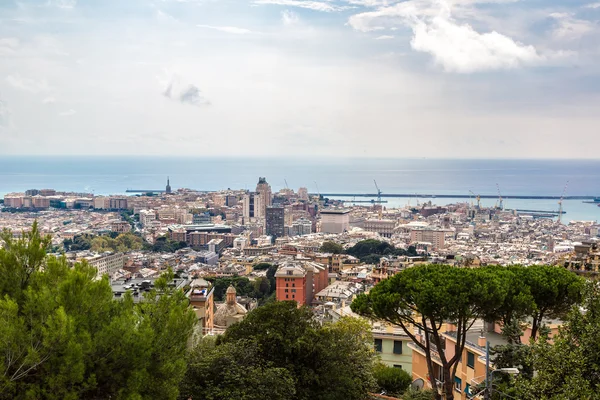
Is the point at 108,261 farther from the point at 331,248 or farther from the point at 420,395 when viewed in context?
the point at 420,395

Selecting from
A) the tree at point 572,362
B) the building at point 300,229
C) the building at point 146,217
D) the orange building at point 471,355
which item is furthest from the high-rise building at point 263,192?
the tree at point 572,362

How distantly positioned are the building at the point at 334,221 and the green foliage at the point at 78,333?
6006 cm

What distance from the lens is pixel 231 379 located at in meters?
7.36

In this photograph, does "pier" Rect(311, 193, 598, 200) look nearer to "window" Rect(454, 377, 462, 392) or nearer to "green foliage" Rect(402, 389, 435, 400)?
"window" Rect(454, 377, 462, 392)

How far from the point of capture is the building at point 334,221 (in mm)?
66125

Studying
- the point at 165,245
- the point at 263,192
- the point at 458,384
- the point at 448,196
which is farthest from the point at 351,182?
the point at 458,384

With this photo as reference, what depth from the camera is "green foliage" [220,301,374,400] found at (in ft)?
26.3

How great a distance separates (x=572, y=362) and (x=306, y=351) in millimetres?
4195

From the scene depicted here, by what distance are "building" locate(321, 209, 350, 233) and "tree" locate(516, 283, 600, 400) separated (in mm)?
60695

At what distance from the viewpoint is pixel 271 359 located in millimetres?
8125

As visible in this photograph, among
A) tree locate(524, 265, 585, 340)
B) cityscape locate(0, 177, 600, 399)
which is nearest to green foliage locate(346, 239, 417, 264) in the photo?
cityscape locate(0, 177, 600, 399)

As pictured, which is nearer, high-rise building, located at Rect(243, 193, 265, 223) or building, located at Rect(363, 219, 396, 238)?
building, located at Rect(363, 219, 396, 238)

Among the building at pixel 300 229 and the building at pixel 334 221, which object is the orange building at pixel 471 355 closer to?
the building at pixel 300 229

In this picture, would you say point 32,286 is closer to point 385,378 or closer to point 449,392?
point 449,392
